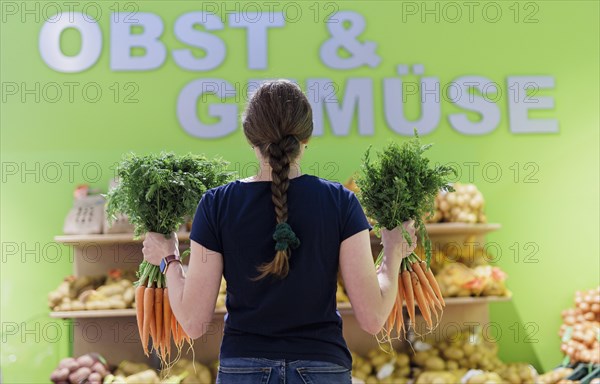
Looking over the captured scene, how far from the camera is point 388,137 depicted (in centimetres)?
496

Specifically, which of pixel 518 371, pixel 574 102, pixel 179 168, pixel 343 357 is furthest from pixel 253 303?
pixel 574 102

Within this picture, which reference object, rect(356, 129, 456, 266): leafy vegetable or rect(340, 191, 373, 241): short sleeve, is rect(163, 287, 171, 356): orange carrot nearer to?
rect(356, 129, 456, 266): leafy vegetable

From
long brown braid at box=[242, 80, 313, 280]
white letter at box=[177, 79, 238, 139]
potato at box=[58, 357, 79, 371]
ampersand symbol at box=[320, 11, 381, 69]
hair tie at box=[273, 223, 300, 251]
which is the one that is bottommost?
potato at box=[58, 357, 79, 371]

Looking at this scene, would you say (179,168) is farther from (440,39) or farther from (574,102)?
(574,102)

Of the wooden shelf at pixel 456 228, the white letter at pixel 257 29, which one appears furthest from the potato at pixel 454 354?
the white letter at pixel 257 29

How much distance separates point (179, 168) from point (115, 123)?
8.19ft

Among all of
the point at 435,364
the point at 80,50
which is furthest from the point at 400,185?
the point at 80,50

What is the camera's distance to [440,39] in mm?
5051

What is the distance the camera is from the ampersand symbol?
496 cm

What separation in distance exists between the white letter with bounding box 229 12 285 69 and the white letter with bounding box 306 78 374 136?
0.35 meters

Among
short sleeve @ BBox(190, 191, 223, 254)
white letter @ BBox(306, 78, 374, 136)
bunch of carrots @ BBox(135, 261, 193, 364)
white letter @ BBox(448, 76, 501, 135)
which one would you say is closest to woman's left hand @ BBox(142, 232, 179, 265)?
bunch of carrots @ BBox(135, 261, 193, 364)

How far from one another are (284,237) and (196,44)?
3.50m

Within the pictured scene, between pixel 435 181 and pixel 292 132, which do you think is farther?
pixel 435 181

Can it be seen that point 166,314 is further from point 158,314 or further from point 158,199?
point 158,199
